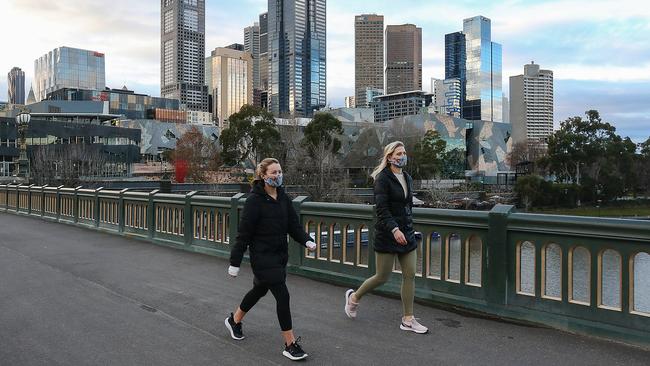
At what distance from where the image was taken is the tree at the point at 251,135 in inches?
2751

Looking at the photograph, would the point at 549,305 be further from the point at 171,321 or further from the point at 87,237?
the point at 87,237

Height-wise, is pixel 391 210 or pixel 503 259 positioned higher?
pixel 391 210

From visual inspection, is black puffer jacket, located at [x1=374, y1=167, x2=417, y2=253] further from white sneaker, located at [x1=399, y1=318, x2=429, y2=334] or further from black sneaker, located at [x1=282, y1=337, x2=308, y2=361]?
black sneaker, located at [x1=282, y1=337, x2=308, y2=361]

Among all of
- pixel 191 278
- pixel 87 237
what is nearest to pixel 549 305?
pixel 191 278

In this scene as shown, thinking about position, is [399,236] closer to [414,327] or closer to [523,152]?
[414,327]

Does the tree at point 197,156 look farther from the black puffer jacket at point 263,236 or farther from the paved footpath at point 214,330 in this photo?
the black puffer jacket at point 263,236

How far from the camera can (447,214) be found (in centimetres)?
651

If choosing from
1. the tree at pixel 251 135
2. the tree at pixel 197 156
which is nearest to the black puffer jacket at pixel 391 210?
the tree at pixel 251 135

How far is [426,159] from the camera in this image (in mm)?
84500

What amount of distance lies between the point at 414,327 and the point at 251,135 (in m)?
66.1

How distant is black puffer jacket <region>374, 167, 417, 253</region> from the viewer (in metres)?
5.28

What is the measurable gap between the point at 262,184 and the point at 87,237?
10812 millimetres

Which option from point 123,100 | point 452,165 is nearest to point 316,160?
point 452,165

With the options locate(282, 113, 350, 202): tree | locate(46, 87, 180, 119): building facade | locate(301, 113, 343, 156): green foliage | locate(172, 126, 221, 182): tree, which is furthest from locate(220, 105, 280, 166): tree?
locate(46, 87, 180, 119): building facade
